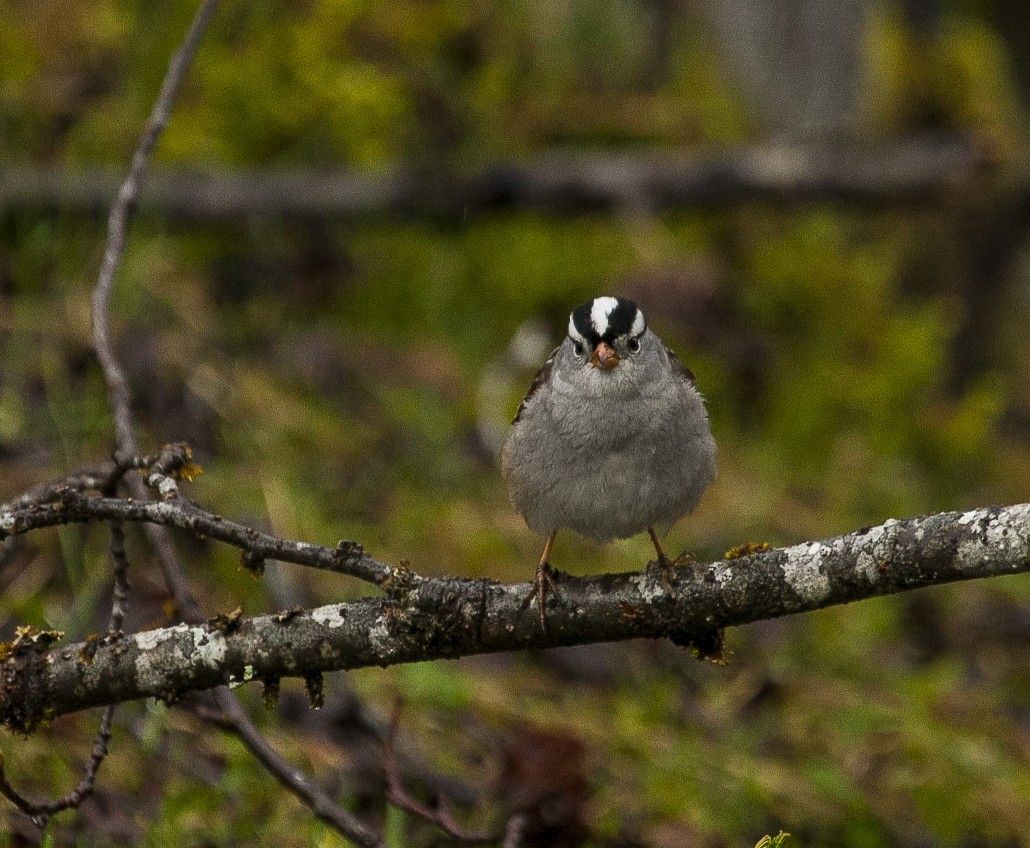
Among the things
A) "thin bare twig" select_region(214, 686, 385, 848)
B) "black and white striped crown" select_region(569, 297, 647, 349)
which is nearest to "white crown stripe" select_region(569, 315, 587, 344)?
"black and white striped crown" select_region(569, 297, 647, 349)

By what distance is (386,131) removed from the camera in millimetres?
8023

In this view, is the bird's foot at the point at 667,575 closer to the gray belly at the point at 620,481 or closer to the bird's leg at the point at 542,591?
the bird's leg at the point at 542,591

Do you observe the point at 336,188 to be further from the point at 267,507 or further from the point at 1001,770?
the point at 1001,770

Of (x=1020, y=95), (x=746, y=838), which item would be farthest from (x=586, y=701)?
(x=1020, y=95)

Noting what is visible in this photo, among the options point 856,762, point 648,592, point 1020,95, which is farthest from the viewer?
point 1020,95

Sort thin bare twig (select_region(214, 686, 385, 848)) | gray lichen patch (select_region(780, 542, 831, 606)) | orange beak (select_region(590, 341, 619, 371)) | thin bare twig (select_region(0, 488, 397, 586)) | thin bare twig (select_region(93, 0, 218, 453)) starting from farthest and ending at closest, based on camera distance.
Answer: orange beak (select_region(590, 341, 619, 371))
thin bare twig (select_region(93, 0, 218, 453))
thin bare twig (select_region(214, 686, 385, 848))
thin bare twig (select_region(0, 488, 397, 586))
gray lichen patch (select_region(780, 542, 831, 606))

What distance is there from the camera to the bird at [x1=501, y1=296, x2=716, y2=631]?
3.51 meters

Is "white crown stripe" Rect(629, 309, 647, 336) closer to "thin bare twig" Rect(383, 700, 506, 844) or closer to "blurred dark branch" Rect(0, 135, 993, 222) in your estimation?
"thin bare twig" Rect(383, 700, 506, 844)

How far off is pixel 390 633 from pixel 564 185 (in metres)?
5.86

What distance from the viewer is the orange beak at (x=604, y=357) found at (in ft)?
12.3

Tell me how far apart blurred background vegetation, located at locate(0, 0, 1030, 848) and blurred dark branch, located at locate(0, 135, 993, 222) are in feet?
0.36

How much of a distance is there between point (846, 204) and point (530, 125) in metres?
2.21

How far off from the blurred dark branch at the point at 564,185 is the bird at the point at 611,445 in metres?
4.05

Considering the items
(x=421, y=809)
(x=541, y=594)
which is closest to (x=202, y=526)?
(x=541, y=594)
